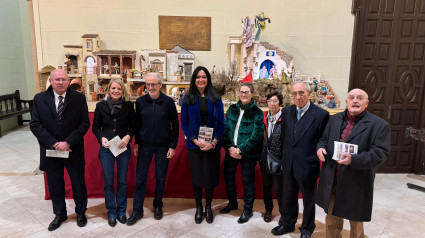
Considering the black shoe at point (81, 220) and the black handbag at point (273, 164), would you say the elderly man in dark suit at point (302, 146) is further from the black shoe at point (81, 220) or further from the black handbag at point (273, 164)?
the black shoe at point (81, 220)

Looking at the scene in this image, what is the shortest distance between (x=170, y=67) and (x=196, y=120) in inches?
66.5

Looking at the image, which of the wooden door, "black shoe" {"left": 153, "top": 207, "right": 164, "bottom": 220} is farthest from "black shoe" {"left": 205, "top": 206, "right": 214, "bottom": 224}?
the wooden door

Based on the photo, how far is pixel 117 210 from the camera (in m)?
3.24

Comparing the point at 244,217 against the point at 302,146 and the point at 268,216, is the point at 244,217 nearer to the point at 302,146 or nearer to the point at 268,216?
the point at 268,216

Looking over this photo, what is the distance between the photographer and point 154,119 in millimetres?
2996

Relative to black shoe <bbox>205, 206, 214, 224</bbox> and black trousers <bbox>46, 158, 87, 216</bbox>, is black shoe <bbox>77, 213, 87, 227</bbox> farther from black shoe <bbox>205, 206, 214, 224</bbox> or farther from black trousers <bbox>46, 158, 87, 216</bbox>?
black shoe <bbox>205, 206, 214, 224</bbox>

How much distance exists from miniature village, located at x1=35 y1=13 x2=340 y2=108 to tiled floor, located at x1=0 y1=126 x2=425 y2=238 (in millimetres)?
1550

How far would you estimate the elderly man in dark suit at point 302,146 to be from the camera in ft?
8.48

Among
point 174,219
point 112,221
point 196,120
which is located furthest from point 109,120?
point 174,219

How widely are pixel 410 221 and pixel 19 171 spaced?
5828 mm

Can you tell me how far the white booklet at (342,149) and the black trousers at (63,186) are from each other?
254cm

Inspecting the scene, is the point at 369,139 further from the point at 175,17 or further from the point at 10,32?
the point at 10,32

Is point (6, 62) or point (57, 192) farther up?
point (6, 62)

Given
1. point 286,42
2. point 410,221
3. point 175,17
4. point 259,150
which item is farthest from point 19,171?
point 410,221
